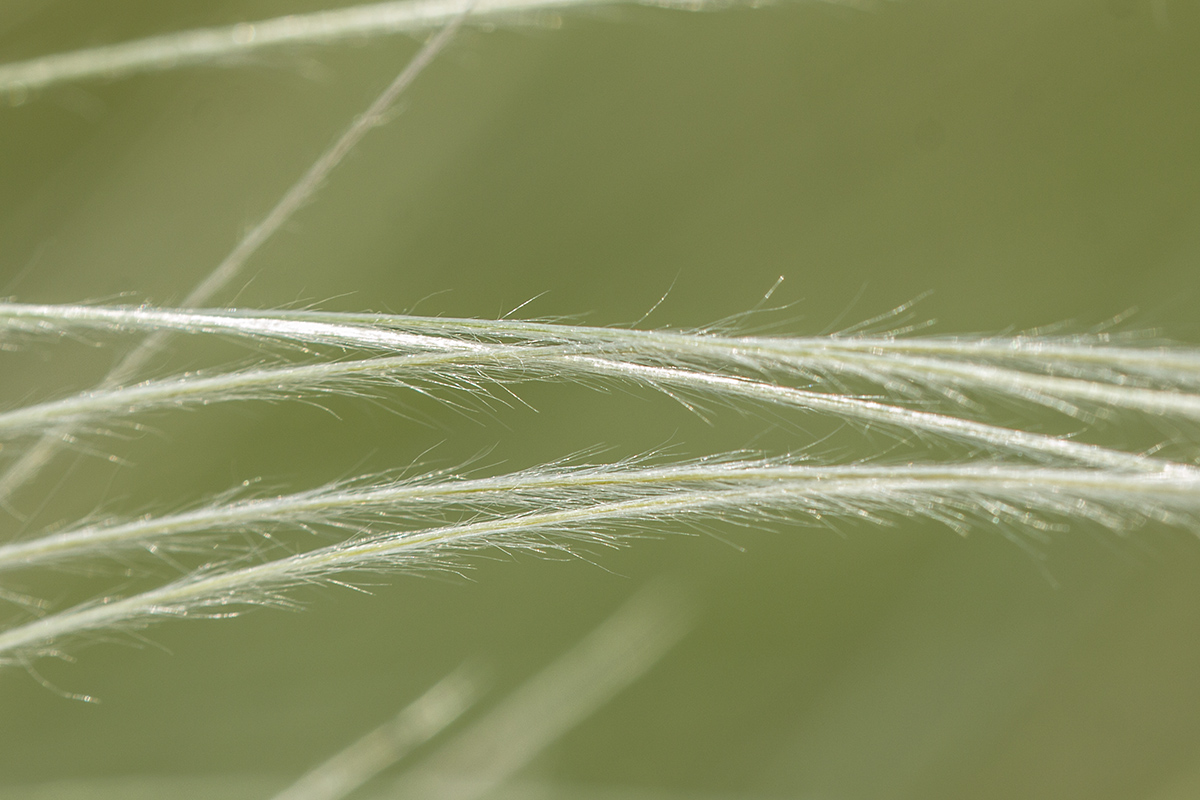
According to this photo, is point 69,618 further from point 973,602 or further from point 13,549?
point 973,602

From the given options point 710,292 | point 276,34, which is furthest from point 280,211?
point 710,292

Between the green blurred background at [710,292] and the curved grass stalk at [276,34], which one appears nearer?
the curved grass stalk at [276,34]

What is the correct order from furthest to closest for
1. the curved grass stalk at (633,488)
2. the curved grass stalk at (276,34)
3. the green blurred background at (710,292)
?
the green blurred background at (710,292)
the curved grass stalk at (276,34)
the curved grass stalk at (633,488)

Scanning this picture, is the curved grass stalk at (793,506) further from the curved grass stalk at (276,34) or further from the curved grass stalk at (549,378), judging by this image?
the curved grass stalk at (276,34)

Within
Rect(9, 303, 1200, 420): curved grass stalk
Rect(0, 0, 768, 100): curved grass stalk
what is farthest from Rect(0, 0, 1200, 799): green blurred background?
Rect(9, 303, 1200, 420): curved grass stalk

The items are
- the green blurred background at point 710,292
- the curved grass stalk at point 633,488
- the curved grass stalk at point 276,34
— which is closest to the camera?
the curved grass stalk at point 633,488

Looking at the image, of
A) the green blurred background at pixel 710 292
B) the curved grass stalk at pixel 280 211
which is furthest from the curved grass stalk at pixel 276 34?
the green blurred background at pixel 710 292

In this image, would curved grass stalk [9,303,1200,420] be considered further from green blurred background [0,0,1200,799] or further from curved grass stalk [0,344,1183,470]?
green blurred background [0,0,1200,799]
